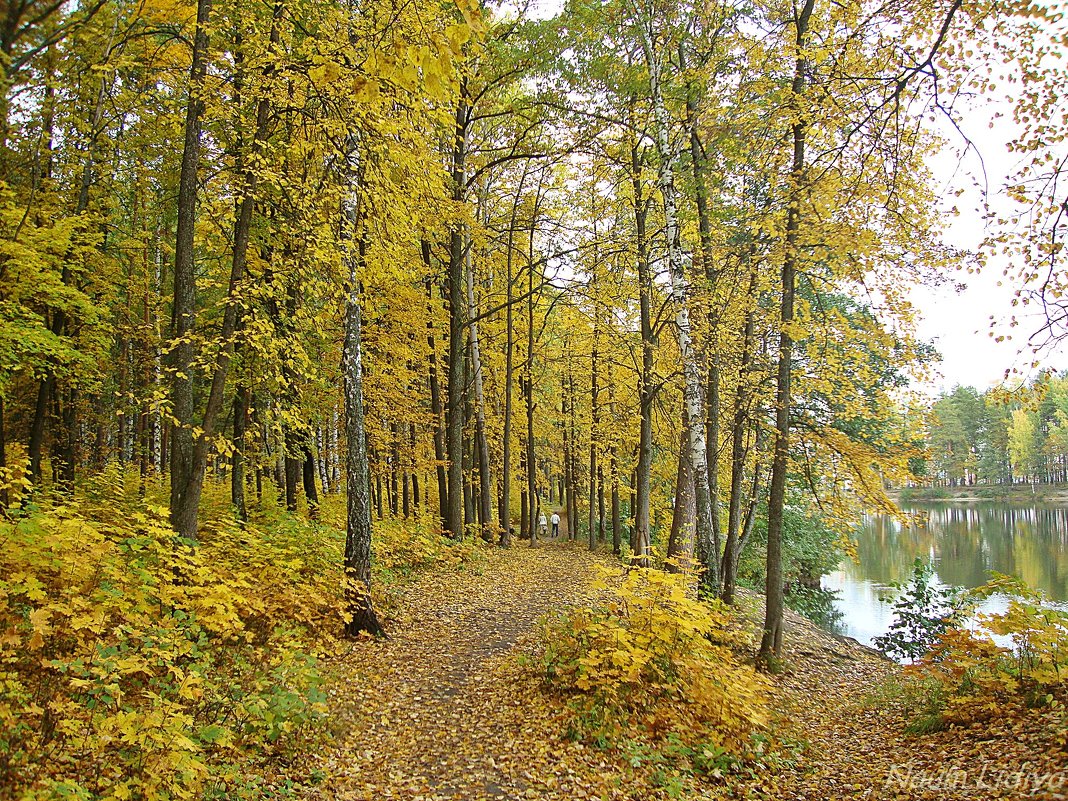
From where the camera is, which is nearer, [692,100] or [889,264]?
[889,264]

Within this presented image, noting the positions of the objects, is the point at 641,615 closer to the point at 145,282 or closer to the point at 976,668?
the point at 976,668

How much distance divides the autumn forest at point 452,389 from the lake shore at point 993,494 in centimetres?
7010

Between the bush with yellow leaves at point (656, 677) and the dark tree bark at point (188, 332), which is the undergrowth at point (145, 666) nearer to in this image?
the dark tree bark at point (188, 332)

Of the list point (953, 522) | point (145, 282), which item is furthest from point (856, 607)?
point (953, 522)

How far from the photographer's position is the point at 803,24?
298 inches

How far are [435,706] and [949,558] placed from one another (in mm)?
33715

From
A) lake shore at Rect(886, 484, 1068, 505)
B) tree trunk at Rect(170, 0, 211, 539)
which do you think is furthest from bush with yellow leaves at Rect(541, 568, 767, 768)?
lake shore at Rect(886, 484, 1068, 505)

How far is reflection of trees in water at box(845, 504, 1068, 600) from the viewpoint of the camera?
23938 millimetres

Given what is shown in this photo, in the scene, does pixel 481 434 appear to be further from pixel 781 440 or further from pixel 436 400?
pixel 781 440

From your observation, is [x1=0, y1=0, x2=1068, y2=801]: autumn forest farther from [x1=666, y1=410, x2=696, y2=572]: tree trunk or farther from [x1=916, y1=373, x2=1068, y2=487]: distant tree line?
[x1=916, y1=373, x2=1068, y2=487]: distant tree line

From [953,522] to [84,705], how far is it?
6492 centimetres

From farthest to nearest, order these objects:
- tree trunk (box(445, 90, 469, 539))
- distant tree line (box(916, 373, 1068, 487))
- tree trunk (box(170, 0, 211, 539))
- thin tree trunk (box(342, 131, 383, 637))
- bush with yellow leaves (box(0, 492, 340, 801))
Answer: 1. distant tree line (box(916, 373, 1068, 487))
2. tree trunk (box(445, 90, 469, 539))
3. thin tree trunk (box(342, 131, 383, 637))
4. tree trunk (box(170, 0, 211, 539))
5. bush with yellow leaves (box(0, 492, 340, 801))

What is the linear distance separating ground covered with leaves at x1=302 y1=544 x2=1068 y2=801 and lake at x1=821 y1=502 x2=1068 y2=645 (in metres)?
3.47

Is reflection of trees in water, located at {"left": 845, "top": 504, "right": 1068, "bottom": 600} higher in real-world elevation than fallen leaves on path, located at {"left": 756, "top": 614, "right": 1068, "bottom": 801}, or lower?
lower
